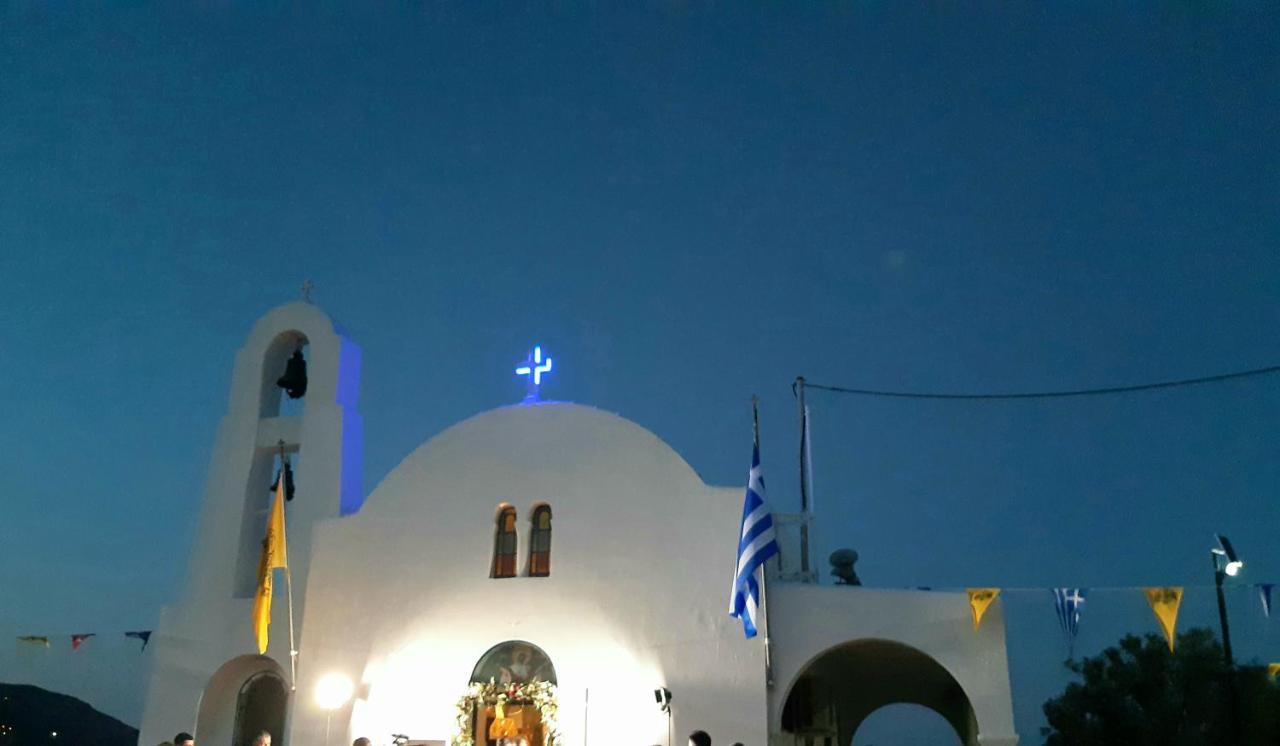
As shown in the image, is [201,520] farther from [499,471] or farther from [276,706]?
[499,471]

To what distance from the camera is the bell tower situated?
57.7 ft

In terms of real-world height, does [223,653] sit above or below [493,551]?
below

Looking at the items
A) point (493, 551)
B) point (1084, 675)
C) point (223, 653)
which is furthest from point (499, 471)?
point (1084, 675)

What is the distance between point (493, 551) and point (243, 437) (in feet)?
17.9

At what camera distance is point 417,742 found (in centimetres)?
1556

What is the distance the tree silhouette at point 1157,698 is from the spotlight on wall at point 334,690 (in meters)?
20.1

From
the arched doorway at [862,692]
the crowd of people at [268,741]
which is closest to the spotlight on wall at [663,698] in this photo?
the arched doorway at [862,692]

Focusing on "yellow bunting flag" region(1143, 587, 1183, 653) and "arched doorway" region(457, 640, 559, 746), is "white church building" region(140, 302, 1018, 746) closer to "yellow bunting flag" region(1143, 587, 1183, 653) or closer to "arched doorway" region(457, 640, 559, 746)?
"arched doorway" region(457, 640, 559, 746)

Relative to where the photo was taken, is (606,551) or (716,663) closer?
(716,663)

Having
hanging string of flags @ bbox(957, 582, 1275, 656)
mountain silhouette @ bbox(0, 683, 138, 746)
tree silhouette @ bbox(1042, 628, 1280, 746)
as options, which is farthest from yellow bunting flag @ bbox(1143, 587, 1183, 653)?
mountain silhouette @ bbox(0, 683, 138, 746)

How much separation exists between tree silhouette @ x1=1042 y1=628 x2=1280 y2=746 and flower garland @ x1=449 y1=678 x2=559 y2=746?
1786 centimetres

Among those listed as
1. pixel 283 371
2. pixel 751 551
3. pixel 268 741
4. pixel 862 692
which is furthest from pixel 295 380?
pixel 862 692

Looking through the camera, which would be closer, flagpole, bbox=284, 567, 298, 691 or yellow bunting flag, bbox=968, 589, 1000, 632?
yellow bunting flag, bbox=968, 589, 1000, 632

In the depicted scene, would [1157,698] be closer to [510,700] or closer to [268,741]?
[510,700]
